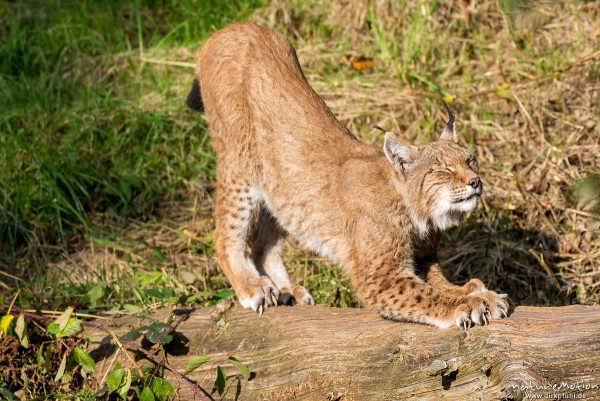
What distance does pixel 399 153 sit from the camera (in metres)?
4.93

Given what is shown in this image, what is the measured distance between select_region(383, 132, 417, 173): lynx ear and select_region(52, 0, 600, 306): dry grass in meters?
1.50

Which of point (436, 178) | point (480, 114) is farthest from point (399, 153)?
point (480, 114)

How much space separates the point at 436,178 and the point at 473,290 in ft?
2.25

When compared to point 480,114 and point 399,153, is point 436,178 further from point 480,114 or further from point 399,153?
point 480,114

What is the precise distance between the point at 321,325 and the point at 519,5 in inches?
95.5

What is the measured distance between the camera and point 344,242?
5.29 meters

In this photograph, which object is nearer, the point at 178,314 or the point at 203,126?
the point at 178,314

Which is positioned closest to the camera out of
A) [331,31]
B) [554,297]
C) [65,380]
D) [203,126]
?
[65,380]

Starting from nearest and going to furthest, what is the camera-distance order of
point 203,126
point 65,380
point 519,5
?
point 519,5 < point 65,380 < point 203,126

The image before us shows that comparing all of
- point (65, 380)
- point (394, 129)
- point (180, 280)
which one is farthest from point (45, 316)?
point (394, 129)

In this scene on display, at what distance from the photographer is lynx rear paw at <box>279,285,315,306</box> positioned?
5605 millimetres

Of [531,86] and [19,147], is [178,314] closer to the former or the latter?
[19,147]

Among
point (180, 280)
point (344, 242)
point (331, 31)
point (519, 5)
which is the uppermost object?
point (519, 5)

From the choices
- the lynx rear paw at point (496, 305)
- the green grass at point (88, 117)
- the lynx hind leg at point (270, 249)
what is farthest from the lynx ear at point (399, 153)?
the green grass at point (88, 117)
